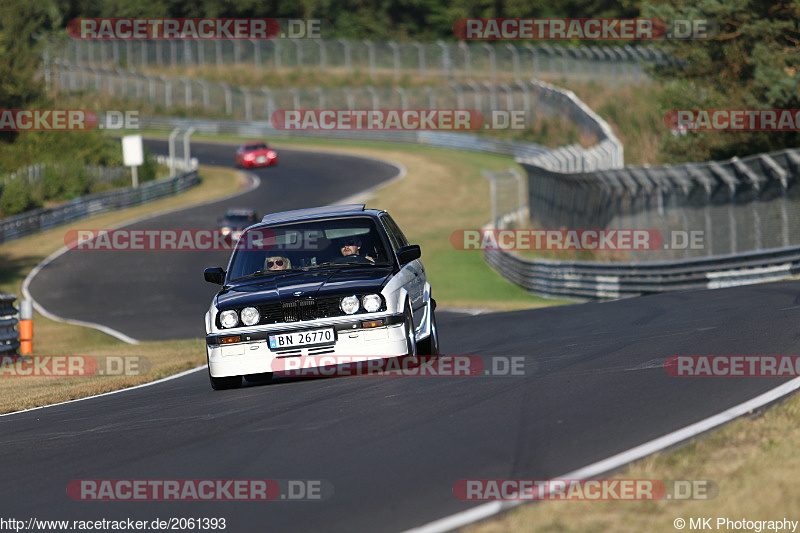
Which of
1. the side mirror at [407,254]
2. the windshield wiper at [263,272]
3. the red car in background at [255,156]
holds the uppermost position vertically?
the side mirror at [407,254]

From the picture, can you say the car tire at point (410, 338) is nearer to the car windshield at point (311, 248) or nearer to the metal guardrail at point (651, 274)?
the car windshield at point (311, 248)

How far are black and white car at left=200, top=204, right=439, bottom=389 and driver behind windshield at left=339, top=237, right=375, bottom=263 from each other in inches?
0.4

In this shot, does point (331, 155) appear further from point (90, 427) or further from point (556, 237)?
point (90, 427)

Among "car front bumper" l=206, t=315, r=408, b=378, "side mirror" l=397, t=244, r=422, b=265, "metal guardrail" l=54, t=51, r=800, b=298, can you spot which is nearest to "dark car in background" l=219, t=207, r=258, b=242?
"metal guardrail" l=54, t=51, r=800, b=298

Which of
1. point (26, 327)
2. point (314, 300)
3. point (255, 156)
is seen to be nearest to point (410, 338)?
point (314, 300)

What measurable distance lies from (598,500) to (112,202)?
148ft

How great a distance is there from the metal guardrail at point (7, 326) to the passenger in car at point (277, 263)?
28.8 feet

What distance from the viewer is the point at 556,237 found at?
31609 mm

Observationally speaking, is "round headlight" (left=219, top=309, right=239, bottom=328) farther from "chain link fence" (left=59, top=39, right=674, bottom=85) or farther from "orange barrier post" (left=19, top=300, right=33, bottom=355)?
"chain link fence" (left=59, top=39, right=674, bottom=85)

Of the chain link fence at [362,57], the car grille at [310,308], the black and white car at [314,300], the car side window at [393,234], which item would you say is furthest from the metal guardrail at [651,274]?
the chain link fence at [362,57]

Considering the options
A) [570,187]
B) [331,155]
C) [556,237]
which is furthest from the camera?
[331,155]

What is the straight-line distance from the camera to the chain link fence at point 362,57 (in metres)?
63.6

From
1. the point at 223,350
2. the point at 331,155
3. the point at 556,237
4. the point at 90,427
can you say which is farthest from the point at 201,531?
the point at 331,155

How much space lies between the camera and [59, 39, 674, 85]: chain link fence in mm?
63628
